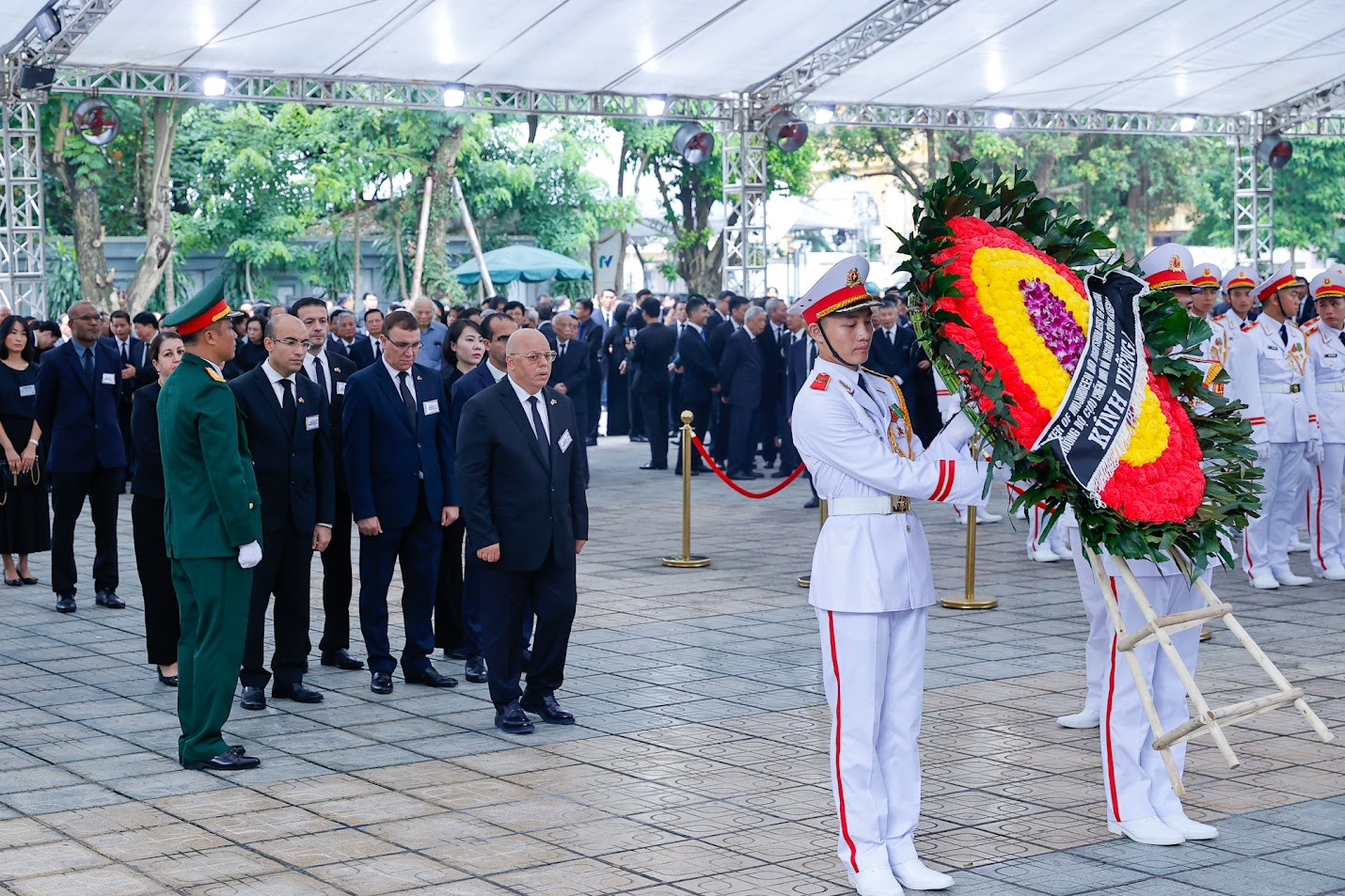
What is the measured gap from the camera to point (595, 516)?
1535 centimetres

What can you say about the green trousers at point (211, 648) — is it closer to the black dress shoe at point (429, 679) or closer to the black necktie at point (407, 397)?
the black dress shoe at point (429, 679)

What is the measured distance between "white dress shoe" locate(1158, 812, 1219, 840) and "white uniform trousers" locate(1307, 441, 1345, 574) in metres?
6.28

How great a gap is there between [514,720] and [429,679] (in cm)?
113

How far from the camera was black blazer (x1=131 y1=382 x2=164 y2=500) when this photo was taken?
8484mm

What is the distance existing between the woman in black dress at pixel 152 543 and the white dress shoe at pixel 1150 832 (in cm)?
463

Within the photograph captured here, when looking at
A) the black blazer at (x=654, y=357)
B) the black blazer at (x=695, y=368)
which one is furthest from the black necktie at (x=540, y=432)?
the black blazer at (x=654, y=357)

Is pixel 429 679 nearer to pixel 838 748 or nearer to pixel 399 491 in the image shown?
pixel 399 491

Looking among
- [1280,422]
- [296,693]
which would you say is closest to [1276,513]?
[1280,422]

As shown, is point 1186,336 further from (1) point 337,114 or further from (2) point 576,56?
(1) point 337,114

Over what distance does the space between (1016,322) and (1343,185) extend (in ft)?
132

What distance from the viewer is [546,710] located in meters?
7.57

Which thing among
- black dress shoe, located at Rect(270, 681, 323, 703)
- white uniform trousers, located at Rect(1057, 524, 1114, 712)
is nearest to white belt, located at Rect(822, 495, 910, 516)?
white uniform trousers, located at Rect(1057, 524, 1114, 712)

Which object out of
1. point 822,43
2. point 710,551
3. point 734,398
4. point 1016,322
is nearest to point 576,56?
point 822,43

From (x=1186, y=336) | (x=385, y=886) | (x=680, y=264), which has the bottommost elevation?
(x=385, y=886)
